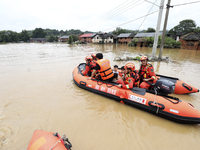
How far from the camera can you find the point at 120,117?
2930mm

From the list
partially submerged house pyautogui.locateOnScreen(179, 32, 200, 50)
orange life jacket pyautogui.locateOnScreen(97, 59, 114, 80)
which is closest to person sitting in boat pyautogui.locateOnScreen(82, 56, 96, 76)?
orange life jacket pyautogui.locateOnScreen(97, 59, 114, 80)

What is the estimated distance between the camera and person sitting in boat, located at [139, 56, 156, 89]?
11.3 ft

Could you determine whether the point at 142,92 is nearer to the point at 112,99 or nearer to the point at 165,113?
the point at 165,113

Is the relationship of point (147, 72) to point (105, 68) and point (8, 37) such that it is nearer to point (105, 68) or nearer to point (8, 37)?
point (105, 68)

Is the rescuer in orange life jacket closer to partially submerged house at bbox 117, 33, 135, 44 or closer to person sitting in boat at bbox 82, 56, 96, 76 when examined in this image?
person sitting in boat at bbox 82, 56, 96, 76

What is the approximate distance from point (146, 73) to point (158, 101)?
111cm

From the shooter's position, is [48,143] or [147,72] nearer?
[48,143]

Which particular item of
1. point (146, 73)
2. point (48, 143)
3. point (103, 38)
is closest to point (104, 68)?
point (146, 73)

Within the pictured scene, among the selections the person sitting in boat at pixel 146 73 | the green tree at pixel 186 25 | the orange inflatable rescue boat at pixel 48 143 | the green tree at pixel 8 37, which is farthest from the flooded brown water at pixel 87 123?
the green tree at pixel 8 37

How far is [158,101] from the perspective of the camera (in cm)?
274

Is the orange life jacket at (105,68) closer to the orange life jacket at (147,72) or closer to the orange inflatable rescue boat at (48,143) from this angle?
the orange life jacket at (147,72)

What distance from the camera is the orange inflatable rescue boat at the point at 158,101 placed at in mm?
2477

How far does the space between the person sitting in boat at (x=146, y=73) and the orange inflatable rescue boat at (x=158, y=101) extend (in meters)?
0.43

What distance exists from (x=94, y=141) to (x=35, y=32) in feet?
247
